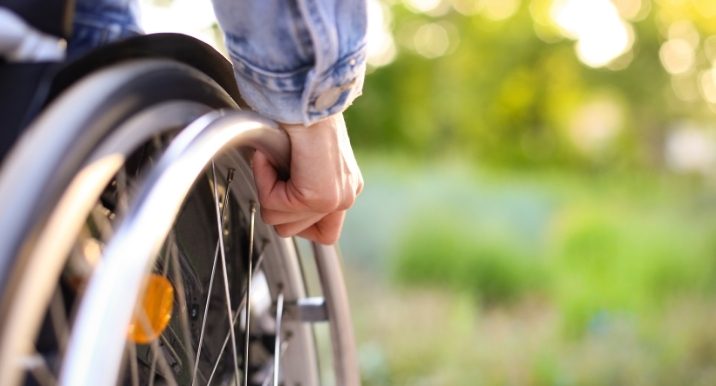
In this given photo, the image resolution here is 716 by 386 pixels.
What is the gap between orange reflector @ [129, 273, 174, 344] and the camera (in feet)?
2.85

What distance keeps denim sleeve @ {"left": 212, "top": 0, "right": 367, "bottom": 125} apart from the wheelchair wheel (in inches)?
2.1

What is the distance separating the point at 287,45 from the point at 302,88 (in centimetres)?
6

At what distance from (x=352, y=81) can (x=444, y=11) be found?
42.5 feet

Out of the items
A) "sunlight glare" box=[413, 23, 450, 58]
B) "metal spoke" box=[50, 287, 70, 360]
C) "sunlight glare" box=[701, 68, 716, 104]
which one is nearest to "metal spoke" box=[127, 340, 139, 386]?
"metal spoke" box=[50, 287, 70, 360]

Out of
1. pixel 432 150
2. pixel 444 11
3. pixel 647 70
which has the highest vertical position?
pixel 444 11

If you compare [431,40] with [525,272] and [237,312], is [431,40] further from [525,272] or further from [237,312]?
[237,312]

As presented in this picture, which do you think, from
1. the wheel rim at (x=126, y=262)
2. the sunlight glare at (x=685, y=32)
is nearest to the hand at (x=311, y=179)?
the wheel rim at (x=126, y=262)

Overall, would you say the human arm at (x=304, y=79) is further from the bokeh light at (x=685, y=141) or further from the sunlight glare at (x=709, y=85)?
the sunlight glare at (x=709, y=85)

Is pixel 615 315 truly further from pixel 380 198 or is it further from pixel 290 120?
pixel 290 120

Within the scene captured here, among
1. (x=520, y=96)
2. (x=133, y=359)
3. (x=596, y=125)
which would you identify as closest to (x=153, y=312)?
(x=133, y=359)

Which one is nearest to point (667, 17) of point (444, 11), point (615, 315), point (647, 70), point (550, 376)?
point (647, 70)

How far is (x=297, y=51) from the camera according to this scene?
85cm

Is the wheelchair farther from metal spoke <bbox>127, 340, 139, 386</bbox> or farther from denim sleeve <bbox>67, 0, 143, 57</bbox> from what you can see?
denim sleeve <bbox>67, 0, 143, 57</bbox>

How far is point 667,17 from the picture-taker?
13266 millimetres
